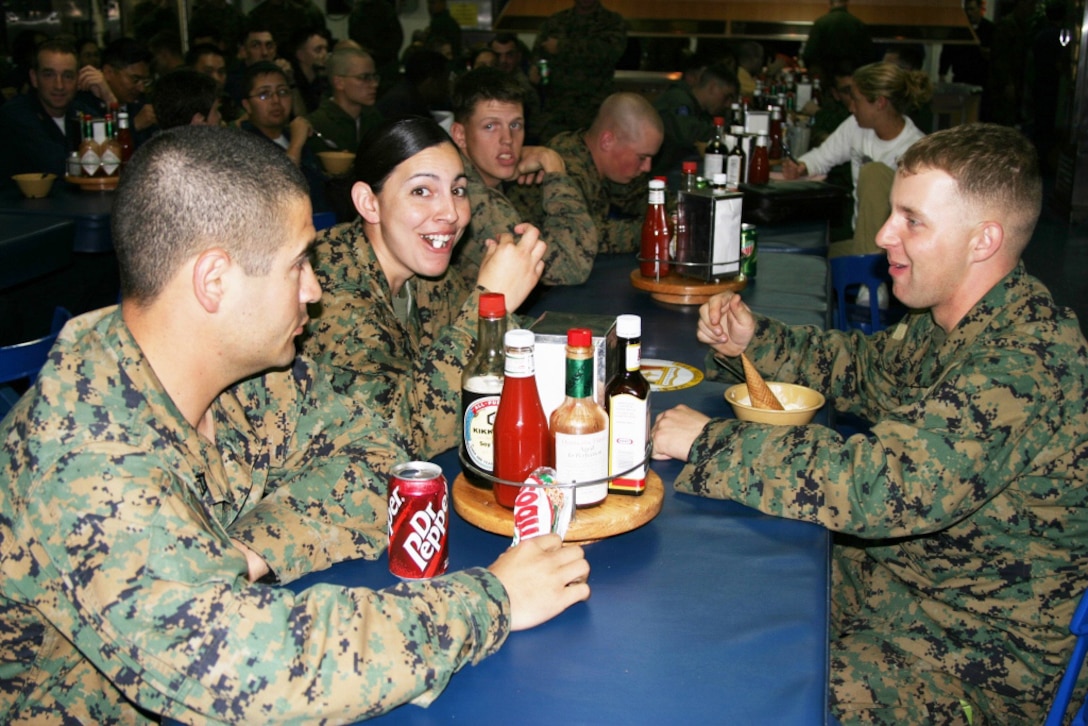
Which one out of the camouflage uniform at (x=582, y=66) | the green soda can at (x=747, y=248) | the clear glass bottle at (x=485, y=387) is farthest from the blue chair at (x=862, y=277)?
the camouflage uniform at (x=582, y=66)

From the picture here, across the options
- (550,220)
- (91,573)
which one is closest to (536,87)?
(550,220)

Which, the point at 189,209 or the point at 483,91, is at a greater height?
the point at 483,91

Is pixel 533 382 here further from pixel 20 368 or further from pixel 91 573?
pixel 20 368

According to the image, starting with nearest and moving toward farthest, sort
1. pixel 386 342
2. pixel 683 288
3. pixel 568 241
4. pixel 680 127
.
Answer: pixel 386 342 → pixel 683 288 → pixel 568 241 → pixel 680 127

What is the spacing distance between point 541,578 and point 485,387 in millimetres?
366

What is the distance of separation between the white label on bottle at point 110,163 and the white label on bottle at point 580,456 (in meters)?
3.94

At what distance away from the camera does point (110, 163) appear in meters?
4.68

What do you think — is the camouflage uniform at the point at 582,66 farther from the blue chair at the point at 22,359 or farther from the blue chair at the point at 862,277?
the blue chair at the point at 22,359

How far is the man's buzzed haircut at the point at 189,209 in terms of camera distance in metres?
1.26

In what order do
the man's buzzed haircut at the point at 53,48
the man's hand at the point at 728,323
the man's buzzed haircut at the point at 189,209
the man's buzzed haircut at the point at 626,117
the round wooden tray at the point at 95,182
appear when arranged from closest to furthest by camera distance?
the man's buzzed haircut at the point at 189,209, the man's hand at the point at 728,323, the man's buzzed haircut at the point at 626,117, the round wooden tray at the point at 95,182, the man's buzzed haircut at the point at 53,48

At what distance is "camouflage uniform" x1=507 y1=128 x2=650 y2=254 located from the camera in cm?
384

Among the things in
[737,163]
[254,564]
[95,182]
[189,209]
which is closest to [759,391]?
[254,564]

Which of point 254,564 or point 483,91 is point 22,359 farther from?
point 483,91

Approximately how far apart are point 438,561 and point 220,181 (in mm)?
578
